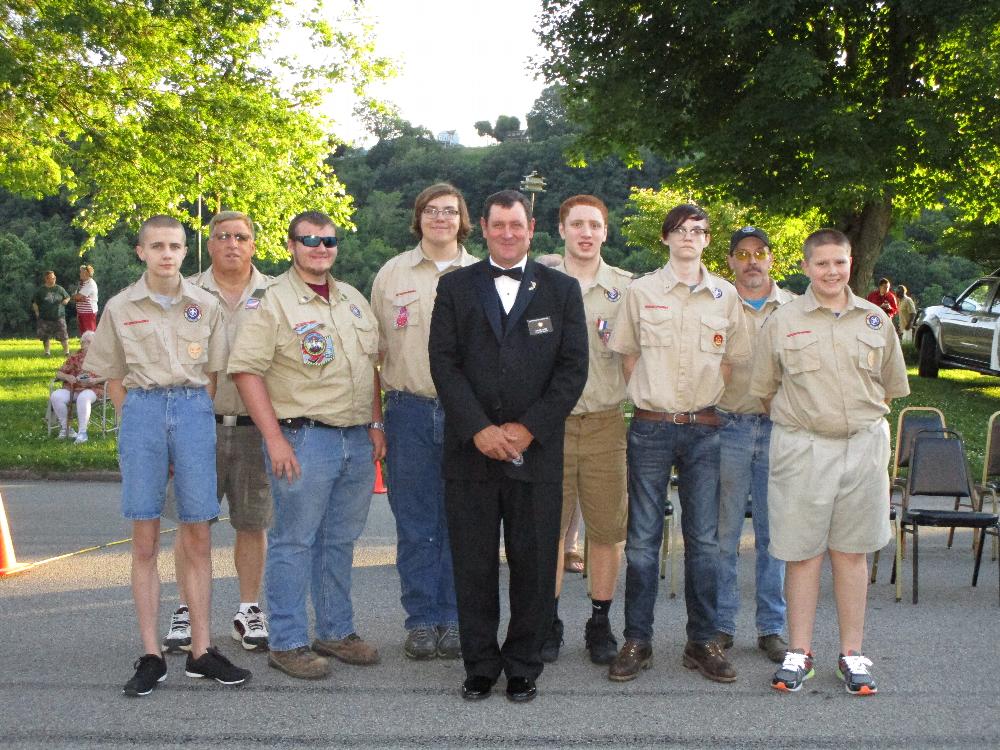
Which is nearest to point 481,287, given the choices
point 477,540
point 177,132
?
point 477,540

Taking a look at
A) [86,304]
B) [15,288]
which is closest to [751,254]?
[86,304]

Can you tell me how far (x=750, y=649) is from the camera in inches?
226

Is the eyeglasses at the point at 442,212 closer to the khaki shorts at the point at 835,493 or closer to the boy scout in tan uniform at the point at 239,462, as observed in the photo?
the boy scout in tan uniform at the point at 239,462

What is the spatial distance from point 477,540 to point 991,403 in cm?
1488

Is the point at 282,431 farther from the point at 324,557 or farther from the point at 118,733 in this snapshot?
the point at 118,733

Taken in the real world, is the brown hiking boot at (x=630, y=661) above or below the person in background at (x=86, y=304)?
below

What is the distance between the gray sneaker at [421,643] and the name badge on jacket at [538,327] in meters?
1.67

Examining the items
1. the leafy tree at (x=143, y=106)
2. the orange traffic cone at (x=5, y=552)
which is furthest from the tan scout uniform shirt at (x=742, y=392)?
the leafy tree at (x=143, y=106)

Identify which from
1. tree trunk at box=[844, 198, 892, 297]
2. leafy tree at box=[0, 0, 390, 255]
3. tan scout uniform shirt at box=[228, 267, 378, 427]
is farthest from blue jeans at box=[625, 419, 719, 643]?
tree trunk at box=[844, 198, 892, 297]

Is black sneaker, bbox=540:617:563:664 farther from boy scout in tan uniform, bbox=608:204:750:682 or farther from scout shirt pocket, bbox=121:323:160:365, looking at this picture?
scout shirt pocket, bbox=121:323:160:365

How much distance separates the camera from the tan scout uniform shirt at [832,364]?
510cm

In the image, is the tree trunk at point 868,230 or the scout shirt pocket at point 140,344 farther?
the tree trunk at point 868,230

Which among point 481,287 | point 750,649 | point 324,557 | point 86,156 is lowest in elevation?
point 750,649

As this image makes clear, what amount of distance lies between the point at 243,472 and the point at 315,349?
0.93 m
